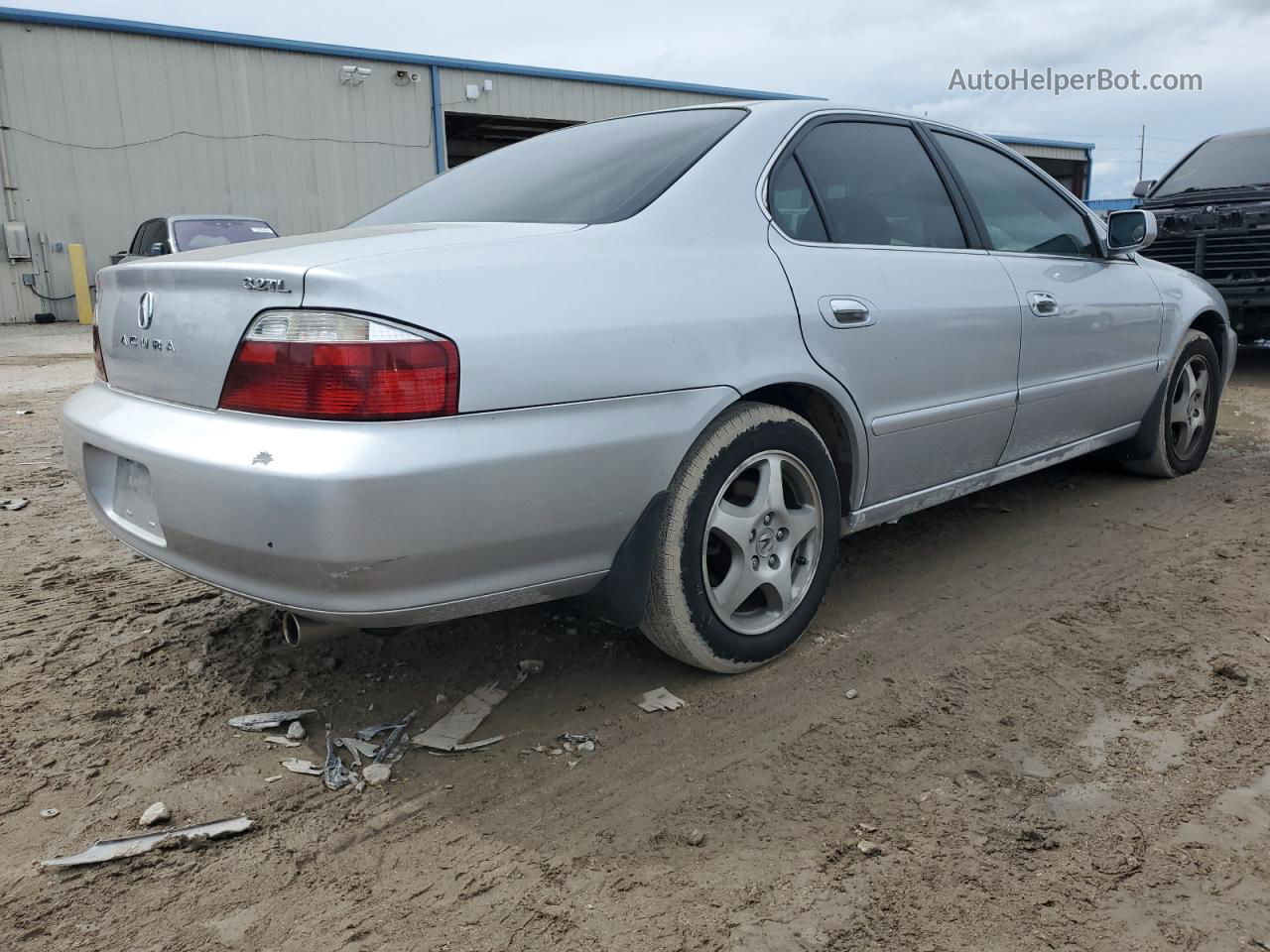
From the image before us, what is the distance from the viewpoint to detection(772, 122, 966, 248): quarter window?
2904 millimetres

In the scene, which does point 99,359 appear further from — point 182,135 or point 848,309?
point 182,135

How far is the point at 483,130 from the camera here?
21.7 metres

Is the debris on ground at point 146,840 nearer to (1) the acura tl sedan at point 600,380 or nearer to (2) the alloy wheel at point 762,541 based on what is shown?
(1) the acura tl sedan at point 600,380

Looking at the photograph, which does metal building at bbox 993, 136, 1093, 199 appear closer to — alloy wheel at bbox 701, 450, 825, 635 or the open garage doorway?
the open garage doorway

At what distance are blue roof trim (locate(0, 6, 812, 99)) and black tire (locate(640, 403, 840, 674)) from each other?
36.8ft

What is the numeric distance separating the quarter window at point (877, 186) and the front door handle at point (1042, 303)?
0.34 meters

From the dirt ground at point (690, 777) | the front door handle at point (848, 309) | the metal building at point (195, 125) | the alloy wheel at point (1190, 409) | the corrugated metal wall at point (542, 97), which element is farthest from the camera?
the corrugated metal wall at point (542, 97)

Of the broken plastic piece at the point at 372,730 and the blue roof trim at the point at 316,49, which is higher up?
the blue roof trim at the point at 316,49

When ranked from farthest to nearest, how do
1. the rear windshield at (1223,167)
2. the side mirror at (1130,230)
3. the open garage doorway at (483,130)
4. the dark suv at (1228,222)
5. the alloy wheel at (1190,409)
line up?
the open garage doorway at (483,130) → the rear windshield at (1223,167) → the dark suv at (1228,222) → the alloy wheel at (1190,409) → the side mirror at (1130,230)

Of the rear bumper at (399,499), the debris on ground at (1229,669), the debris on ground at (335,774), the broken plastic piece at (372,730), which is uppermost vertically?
the rear bumper at (399,499)

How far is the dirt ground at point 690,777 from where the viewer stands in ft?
5.75

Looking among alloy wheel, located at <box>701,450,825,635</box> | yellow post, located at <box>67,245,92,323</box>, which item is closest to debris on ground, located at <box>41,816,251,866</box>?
alloy wheel, located at <box>701,450,825,635</box>

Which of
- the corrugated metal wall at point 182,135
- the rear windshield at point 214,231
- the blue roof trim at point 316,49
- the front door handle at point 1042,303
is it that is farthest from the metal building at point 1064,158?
the front door handle at point 1042,303

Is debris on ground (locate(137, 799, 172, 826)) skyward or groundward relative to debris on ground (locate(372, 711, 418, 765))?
skyward
